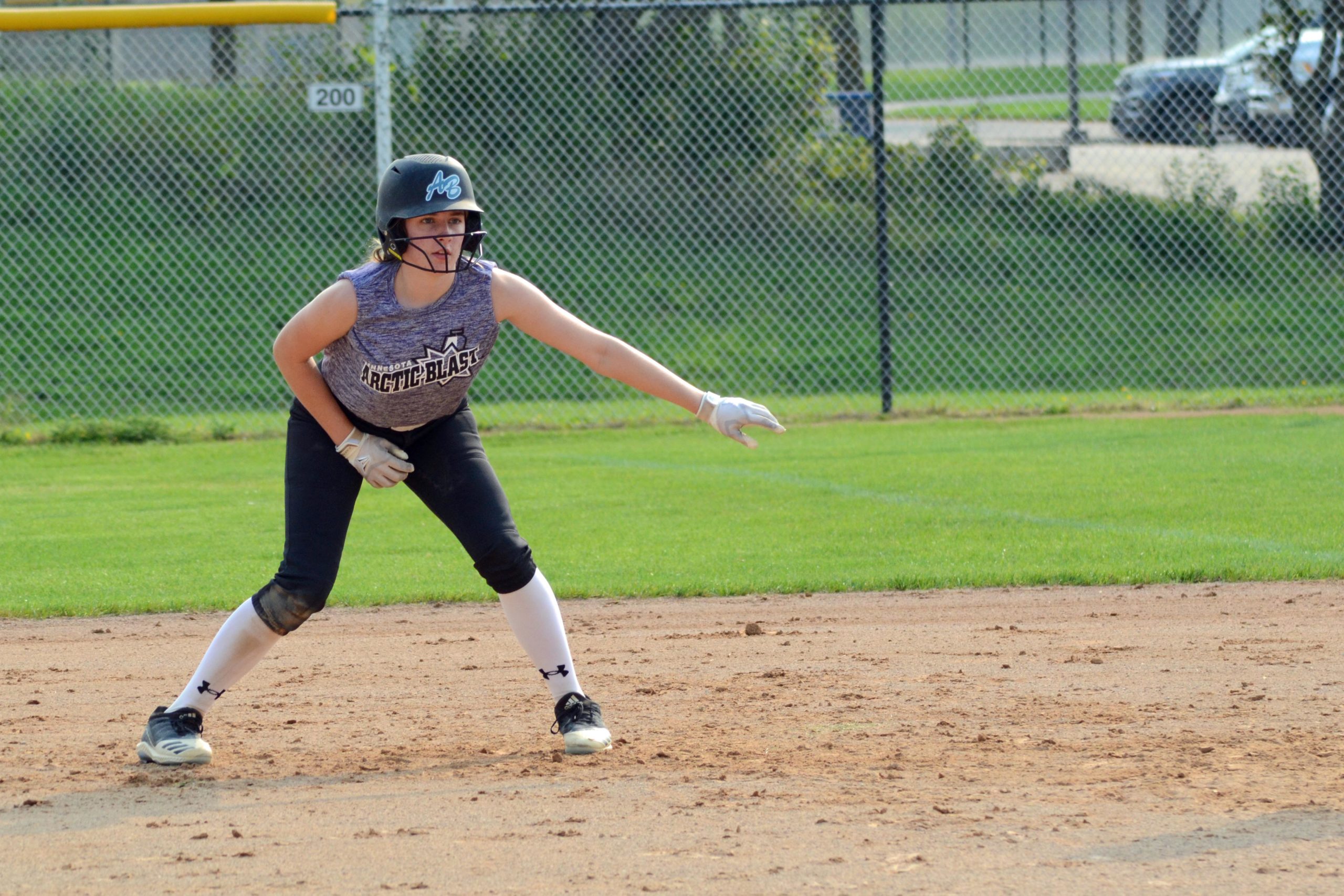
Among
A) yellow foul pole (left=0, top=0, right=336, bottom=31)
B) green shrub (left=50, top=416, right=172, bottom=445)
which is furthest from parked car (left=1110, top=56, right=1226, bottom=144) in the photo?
green shrub (left=50, top=416, right=172, bottom=445)

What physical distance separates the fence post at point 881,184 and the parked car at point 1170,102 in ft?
16.9

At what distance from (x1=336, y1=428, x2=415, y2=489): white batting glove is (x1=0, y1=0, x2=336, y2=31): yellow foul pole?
7.75 meters

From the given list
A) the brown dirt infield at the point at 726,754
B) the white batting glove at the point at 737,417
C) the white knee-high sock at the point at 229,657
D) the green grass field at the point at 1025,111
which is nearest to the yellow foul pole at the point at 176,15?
the brown dirt infield at the point at 726,754

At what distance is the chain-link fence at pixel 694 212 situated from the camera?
571 inches

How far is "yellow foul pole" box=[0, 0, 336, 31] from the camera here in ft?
36.5

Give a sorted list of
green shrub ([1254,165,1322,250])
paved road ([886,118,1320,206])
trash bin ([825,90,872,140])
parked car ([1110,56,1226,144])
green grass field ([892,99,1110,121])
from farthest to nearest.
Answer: green grass field ([892,99,1110,121])
parked car ([1110,56,1226,144])
paved road ([886,118,1320,206])
green shrub ([1254,165,1322,250])
trash bin ([825,90,872,140])

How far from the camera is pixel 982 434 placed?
11.1 m

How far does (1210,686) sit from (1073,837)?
1731 millimetres

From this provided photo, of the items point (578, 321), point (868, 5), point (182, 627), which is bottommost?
point (182, 627)

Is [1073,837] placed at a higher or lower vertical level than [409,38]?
lower

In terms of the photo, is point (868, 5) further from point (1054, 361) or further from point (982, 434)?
point (1054, 361)

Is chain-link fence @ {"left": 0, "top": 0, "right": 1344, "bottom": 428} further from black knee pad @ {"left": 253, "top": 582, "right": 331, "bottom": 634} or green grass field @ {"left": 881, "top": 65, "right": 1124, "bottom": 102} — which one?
black knee pad @ {"left": 253, "top": 582, "right": 331, "bottom": 634}

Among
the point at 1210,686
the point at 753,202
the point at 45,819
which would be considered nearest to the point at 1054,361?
the point at 753,202

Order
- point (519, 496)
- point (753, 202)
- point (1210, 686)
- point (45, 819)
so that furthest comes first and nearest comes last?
point (753, 202) < point (519, 496) < point (1210, 686) < point (45, 819)
